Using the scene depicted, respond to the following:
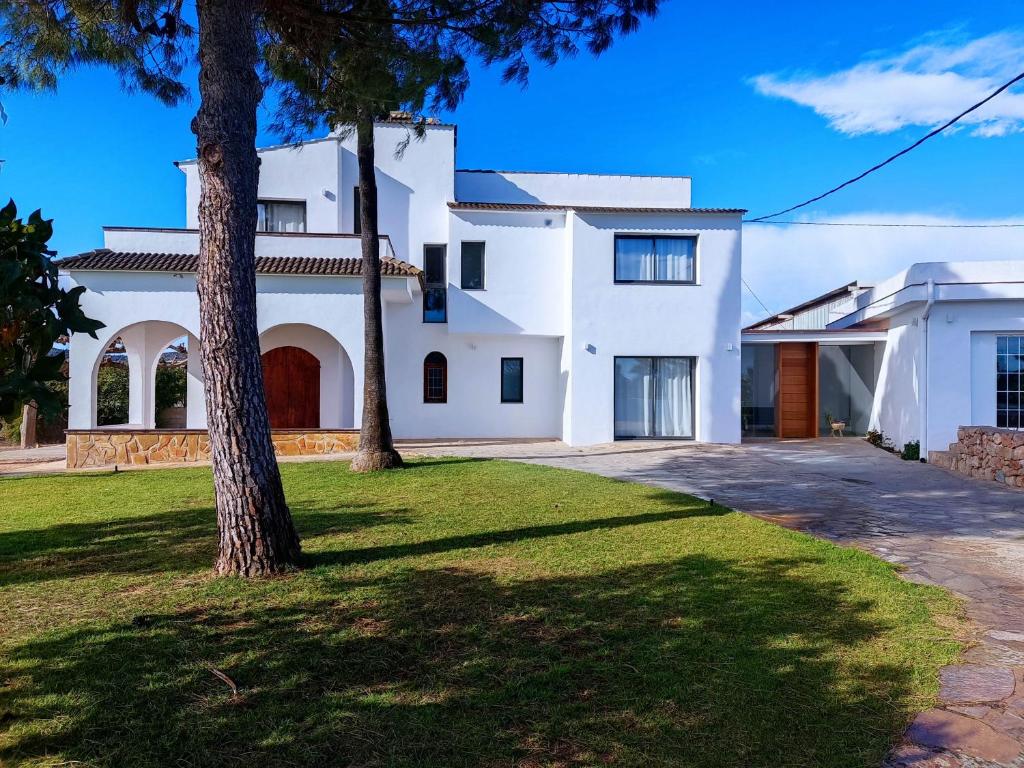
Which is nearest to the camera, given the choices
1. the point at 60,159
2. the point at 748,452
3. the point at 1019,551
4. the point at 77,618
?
the point at 77,618

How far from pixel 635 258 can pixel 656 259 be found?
1.90ft

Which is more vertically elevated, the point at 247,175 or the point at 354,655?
the point at 247,175

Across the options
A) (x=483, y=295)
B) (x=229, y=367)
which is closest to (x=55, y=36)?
(x=229, y=367)

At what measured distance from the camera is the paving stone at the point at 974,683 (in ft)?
10.7

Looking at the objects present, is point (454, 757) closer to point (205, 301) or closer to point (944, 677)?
point (944, 677)

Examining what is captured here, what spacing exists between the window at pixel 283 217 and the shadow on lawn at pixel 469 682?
623 inches

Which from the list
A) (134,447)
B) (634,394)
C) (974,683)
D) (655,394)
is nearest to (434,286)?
(634,394)

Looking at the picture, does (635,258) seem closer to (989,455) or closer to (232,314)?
(989,455)

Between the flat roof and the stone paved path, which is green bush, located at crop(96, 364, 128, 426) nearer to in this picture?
the stone paved path

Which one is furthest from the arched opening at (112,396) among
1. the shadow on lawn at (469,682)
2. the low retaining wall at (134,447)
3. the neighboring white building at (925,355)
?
the neighboring white building at (925,355)

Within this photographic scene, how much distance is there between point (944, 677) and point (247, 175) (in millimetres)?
5873

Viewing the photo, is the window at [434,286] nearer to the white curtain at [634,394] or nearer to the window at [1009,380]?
the white curtain at [634,394]

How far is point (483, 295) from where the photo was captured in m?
18.4

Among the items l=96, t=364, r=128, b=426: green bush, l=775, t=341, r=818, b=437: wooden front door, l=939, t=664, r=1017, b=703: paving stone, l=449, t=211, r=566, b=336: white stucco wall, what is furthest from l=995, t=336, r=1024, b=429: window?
l=96, t=364, r=128, b=426: green bush
